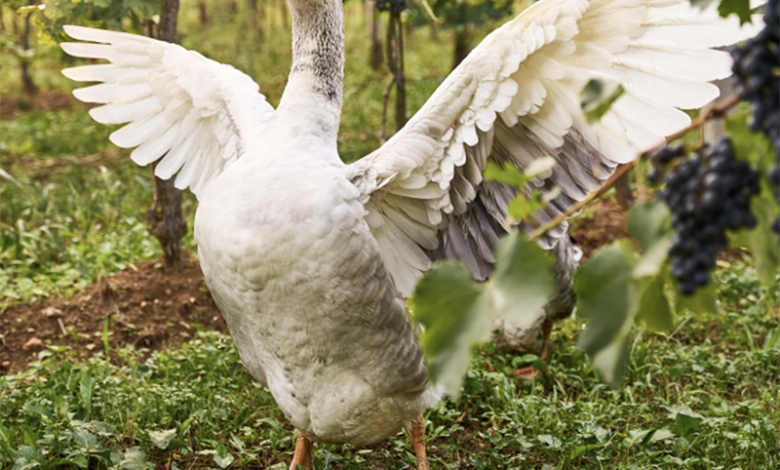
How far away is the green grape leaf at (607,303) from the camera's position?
1131mm

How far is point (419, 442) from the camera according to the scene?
144 inches

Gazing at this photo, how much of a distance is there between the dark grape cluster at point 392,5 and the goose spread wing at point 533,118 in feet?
6.64

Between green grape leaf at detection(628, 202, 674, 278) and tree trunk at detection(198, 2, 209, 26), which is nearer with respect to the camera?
green grape leaf at detection(628, 202, 674, 278)

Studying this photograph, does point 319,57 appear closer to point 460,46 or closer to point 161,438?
point 161,438

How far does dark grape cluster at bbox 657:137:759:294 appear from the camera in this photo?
111 cm

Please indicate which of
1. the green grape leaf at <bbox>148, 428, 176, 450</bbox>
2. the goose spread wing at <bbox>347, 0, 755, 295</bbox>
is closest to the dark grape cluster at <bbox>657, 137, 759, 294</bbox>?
the goose spread wing at <bbox>347, 0, 755, 295</bbox>

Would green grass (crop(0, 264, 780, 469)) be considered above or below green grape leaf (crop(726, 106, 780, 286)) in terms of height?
below

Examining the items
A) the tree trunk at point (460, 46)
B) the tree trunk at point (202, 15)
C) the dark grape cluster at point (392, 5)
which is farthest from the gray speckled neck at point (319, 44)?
the tree trunk at point (202, 15)

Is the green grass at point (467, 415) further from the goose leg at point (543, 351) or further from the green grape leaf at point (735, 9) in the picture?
the green grape leaf at point (735, 9)

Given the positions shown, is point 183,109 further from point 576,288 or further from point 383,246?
point 576,288

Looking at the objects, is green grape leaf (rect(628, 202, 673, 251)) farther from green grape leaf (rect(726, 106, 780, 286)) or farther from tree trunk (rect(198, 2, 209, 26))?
tree trunk (rect(198, 2, 209, 26))

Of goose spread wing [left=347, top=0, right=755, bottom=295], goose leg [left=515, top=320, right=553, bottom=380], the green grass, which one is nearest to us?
goose spread wing [left=347, top=0, right=755, bottom=295]

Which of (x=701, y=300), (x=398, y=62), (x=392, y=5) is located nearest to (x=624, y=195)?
(x=398, y=62)

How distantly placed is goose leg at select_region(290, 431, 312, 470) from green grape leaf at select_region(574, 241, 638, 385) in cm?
262
